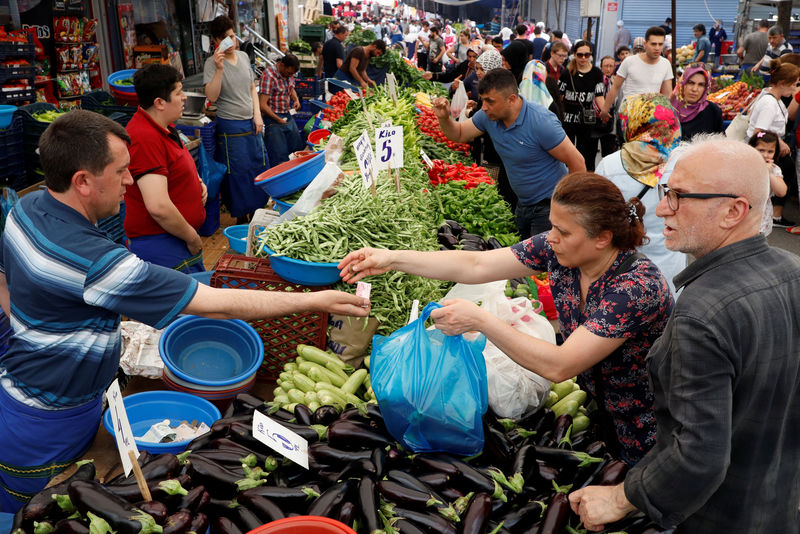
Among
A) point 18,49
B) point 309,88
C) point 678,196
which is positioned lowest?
point 309,88

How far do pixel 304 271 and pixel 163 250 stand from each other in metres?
1.56

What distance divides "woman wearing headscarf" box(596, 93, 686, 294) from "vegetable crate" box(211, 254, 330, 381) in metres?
2.09

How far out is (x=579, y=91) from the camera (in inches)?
344

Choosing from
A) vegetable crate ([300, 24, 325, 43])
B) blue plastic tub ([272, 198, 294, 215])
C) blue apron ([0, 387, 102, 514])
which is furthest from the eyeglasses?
Result: vegetable crate ([300, 24, 325, 43])

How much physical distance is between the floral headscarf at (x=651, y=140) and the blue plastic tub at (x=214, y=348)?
2520 millimetres

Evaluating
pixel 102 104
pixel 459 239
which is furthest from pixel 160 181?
pixel 102 104

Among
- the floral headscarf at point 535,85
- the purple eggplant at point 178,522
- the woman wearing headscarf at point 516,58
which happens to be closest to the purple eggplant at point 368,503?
the purple eggplant at point 178,522

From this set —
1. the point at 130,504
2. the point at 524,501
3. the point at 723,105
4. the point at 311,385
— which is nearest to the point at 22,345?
the point at 130,504

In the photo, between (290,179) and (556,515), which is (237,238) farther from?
(556,515)

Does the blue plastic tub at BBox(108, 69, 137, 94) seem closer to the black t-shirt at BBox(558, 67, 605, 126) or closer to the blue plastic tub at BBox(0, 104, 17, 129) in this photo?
the blue plastic tub at BBox(0, 104, 17, 129)

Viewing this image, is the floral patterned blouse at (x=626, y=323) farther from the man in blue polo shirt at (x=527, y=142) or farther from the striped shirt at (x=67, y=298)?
the man in blue polo shirt at (x=527, y=142)

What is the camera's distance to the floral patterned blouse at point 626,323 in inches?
85.0

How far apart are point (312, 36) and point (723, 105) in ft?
37.6

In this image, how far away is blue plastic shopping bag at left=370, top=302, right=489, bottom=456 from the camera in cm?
220
